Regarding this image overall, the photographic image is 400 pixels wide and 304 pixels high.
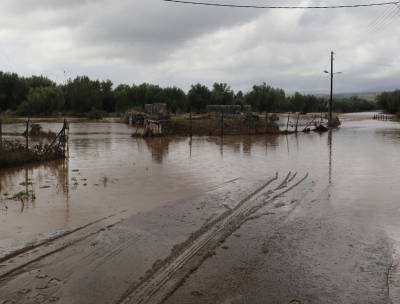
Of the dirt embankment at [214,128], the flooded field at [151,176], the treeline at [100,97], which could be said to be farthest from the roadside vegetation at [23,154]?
the treeline at [100,97]

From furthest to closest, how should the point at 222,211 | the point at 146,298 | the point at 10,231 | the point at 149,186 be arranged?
the point at 149,186
the point at 222,211
the point at 10,231
the point at 146,298

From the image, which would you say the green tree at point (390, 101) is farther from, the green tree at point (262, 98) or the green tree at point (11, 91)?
the green tree at point (11, 91)

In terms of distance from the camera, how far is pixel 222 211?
10078 millimetres

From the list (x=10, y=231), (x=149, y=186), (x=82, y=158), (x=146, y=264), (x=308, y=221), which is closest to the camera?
(x=146, y=264)

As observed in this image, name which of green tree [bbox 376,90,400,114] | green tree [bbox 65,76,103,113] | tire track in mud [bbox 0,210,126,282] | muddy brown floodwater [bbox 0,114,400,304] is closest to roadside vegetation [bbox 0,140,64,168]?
muddy brown floodwater [bbox 0,114,400,304]

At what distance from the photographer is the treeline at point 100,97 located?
7875 cm

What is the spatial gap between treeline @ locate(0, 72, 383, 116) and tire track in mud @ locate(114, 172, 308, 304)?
63.0 meters

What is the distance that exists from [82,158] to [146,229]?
12225 mm

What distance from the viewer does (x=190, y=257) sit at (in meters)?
6.99

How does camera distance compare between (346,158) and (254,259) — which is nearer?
(254,259)

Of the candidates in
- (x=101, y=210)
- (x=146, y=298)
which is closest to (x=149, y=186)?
(x=101, y=210)

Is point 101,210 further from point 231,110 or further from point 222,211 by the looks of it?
point 231,110

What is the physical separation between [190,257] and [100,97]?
274ft

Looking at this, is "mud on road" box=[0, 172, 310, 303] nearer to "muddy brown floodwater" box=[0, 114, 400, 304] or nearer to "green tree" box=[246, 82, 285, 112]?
"muddy brown floodwater" box=[0, 114, 400, 304]
